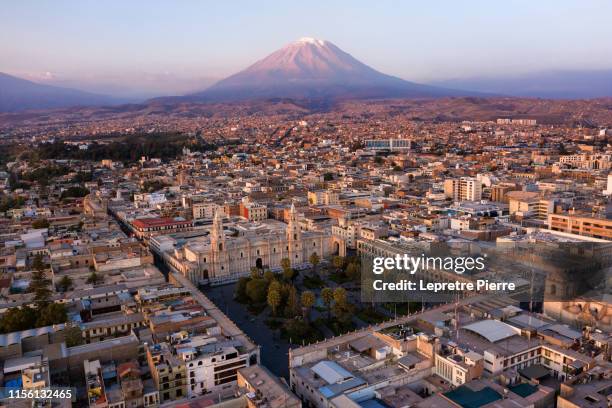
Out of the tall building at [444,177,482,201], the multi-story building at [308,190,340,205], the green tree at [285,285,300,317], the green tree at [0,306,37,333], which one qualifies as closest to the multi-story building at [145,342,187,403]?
the green tree at [0,306,37,333]

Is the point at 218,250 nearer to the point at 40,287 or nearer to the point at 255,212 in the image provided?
the point at 40,287

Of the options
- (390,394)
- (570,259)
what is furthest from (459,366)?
(570,259)

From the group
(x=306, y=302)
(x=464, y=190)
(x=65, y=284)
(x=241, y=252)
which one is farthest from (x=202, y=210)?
(x=464, y=190)

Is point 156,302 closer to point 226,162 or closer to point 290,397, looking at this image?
point 290,397

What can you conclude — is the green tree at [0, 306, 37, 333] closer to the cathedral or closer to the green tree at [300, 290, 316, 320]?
the cathedral

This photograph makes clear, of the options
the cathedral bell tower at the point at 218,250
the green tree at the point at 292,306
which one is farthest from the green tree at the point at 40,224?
the green tree at the point at 292,306

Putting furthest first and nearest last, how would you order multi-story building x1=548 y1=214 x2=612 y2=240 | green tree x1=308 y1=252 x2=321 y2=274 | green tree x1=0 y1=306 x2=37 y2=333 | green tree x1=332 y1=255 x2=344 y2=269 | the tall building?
the tall building < multi-story building x1=548 y1=214 x2=612 y2=240 < green tree x1=308 y1=252 x2=321 y2=274 < green tree x1=332 y1=255 x2=344 y2=269 < green tree x1=0 y1=306 x2=37 y2=333
